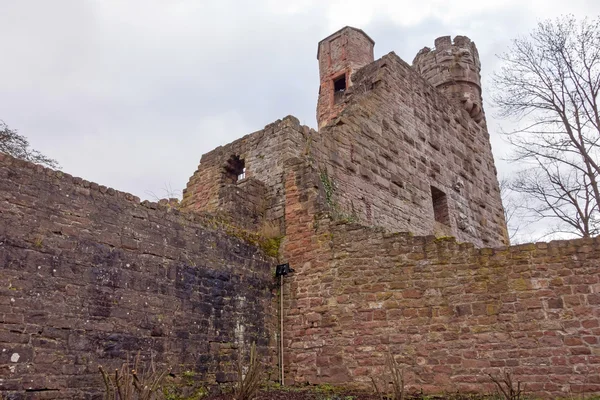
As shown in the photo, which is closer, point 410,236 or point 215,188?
point 410,236

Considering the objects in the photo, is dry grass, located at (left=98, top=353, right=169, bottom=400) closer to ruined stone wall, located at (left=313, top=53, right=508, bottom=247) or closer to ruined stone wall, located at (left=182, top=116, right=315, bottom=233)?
ruined stone wall, located at (left=182, top=116, right=315, bottom=233)

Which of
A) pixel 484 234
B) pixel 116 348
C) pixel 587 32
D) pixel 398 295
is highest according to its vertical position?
pixel 587 32

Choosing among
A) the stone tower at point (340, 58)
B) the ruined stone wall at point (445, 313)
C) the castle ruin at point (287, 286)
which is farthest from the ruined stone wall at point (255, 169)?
the stone tower at point (340, 58)

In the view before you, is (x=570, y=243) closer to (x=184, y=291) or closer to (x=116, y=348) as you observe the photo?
(x=184, y=291)

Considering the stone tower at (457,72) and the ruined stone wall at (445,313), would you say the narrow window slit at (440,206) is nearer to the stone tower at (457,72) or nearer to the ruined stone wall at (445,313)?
the stone tower at (457,72)

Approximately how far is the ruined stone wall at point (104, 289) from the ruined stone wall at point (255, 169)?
4.69ft

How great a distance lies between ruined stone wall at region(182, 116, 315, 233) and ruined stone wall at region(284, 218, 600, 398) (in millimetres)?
1636

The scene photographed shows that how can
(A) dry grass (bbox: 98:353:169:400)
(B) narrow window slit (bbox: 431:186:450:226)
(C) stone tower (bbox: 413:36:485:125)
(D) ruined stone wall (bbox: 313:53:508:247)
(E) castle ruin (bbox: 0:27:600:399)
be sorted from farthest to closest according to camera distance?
(C) stone tower (bbox: 413:36:485:125), (B) narrow window slit (bbox: 431:186:450:226), (D) ruined stone wall (bbox: 313:53:508:247), (E) castle ruin (bbox: 0:27:600:399), (A) dry grass (bbox: 98:353:169:400)

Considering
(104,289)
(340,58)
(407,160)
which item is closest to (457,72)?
(407,160)

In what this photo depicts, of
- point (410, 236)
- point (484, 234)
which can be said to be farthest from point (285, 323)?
point (484, 234)

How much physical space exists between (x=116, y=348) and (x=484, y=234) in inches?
457

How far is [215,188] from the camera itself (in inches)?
500

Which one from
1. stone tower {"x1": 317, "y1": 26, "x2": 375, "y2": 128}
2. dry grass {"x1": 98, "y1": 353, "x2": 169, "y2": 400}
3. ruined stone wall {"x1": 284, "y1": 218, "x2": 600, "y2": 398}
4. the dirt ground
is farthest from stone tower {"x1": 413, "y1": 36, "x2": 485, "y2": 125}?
dry grass {"x1": 98, "y1": 353, "x2": 169, "y2": 400}

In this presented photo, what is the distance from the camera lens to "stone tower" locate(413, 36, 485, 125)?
17.0 metres
